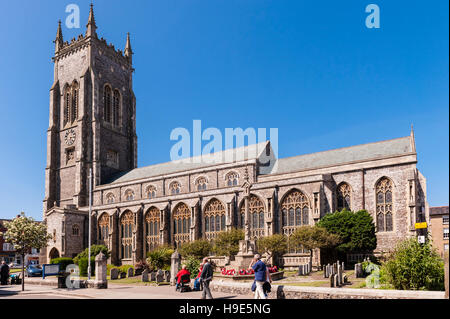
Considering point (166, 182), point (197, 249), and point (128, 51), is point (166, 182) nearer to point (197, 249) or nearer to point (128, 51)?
point (197, 249)

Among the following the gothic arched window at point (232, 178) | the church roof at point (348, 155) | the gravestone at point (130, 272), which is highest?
the church roof at point (348, 155)

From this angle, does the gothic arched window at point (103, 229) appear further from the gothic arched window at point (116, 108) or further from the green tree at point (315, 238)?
the green tree at point (315, 238)

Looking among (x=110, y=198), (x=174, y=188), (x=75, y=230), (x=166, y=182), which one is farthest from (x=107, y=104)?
(x=174, y=188)

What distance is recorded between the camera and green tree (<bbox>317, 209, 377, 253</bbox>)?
3466 centimetres

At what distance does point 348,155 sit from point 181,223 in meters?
20.6

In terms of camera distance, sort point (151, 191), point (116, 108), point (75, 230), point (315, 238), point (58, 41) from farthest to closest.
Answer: point (58, 41)
point (116, 108)
point (151, 191)
point (75, 230)
point (315, 238)

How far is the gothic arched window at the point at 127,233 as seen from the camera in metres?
52.1

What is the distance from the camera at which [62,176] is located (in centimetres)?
6384

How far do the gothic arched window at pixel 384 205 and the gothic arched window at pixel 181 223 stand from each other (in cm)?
2101

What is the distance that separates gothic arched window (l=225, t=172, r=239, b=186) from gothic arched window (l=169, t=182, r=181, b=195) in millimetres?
7872

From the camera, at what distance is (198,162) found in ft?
178

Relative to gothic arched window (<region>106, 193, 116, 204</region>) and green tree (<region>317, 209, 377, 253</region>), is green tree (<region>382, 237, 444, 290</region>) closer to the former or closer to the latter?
green tree (<region>317, 209, 377, 253</region>)

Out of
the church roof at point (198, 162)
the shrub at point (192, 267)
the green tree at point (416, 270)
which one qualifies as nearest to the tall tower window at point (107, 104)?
the church roof at point (198, 162)
